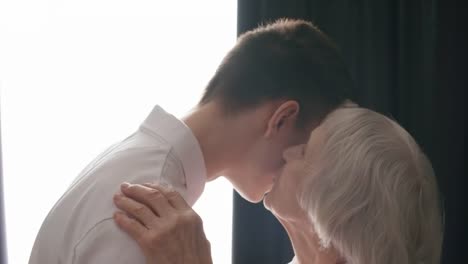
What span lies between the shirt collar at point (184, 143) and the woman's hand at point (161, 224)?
9 cm

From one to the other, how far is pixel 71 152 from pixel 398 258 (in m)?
1.42

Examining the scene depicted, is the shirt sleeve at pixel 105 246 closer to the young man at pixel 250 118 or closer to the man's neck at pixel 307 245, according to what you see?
the young man at pixel 250 118

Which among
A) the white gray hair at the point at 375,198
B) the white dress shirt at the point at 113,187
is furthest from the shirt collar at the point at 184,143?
the white gray hair at the point at 375,198

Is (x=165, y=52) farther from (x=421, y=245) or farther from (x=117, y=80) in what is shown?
(x=421, y=245)

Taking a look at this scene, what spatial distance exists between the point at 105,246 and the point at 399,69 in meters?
1.47

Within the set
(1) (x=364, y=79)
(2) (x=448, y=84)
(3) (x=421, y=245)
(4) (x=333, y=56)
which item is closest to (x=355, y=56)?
(1) (x=364, y=79)

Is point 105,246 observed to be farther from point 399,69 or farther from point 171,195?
point 399,69

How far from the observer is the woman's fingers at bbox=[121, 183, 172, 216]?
2.50 ft

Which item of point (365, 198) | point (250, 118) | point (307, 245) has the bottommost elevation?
point (307, 245)

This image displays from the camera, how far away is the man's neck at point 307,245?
3.44 feet

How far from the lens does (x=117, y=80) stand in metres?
1.91

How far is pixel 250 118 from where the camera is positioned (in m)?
1.01

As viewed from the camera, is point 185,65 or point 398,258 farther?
point 185,65

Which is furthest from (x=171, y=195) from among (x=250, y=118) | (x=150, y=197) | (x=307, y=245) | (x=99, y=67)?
(x=99, y=67)
